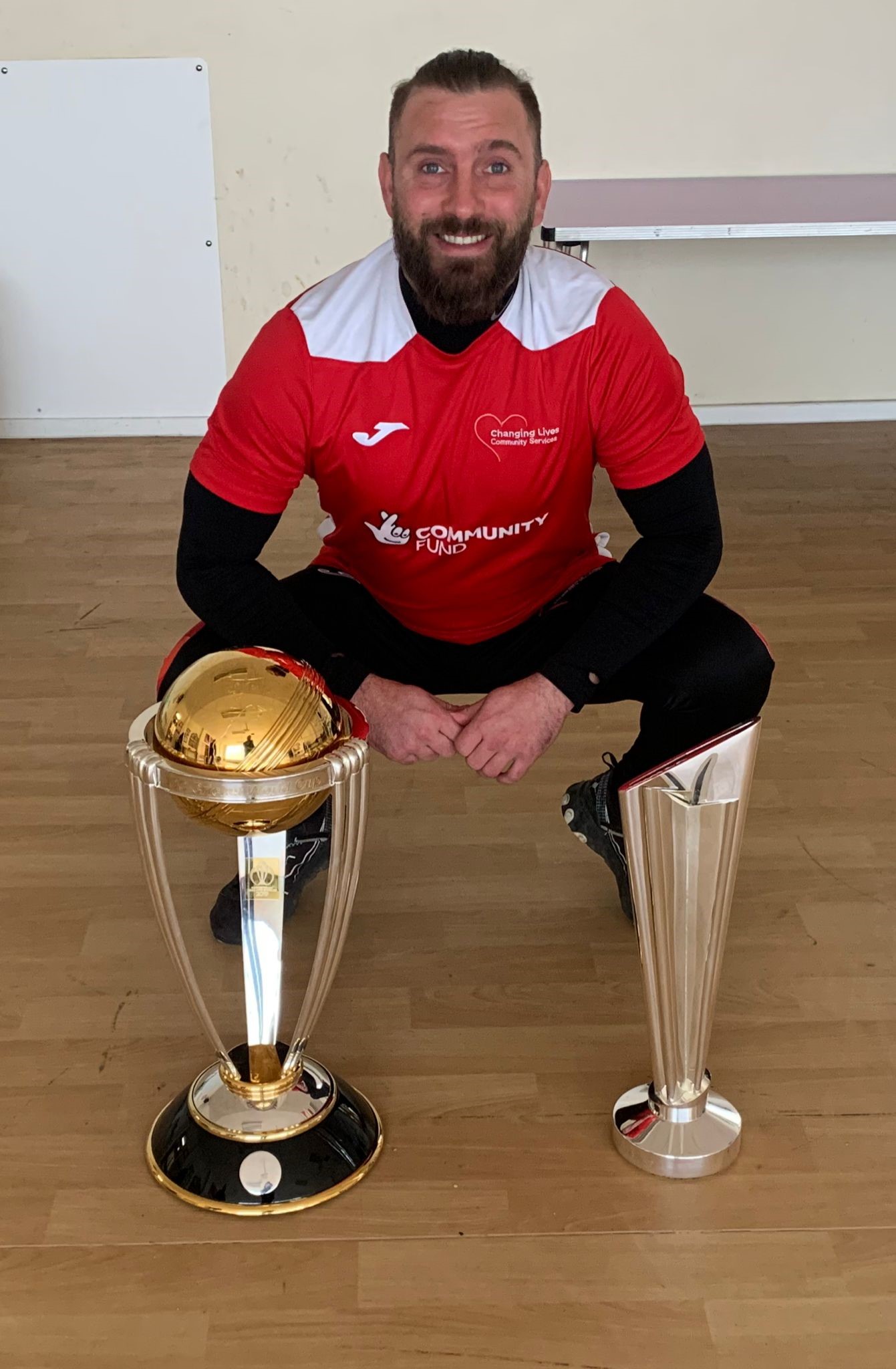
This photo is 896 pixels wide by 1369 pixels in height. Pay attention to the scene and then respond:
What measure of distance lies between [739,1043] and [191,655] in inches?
29.9

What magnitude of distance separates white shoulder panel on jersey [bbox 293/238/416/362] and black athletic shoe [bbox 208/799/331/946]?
0.56 metres

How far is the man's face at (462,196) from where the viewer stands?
1.56 meters

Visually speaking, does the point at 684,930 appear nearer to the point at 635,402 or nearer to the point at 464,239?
the point at 635,402

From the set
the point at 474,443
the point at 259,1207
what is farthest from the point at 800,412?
the point at 259,1207

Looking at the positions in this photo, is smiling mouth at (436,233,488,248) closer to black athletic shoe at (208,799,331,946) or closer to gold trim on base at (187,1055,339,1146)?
black athletic shoe at (208,799,331,946)

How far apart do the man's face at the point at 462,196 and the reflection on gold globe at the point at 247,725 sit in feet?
1.76

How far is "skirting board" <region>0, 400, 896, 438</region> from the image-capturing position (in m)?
3.82

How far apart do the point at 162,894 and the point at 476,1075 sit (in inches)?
17.0

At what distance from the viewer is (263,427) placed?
5.16 feet

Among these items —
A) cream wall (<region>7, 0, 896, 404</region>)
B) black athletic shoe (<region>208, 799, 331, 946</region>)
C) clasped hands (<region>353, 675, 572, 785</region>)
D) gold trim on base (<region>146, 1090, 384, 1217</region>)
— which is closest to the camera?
gold trim on base (<region>146, 1090, 384, 1217</region>)

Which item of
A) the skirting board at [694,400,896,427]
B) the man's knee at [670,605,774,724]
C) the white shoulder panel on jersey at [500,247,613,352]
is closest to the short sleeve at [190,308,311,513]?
the white shoulder panel on jersey at [500,247,613,352]

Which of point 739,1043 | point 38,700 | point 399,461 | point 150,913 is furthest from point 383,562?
point 38,700

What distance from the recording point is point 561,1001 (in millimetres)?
1651

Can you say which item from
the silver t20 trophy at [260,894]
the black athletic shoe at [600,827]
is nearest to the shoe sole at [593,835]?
the black athletic shoe at [600,827]
